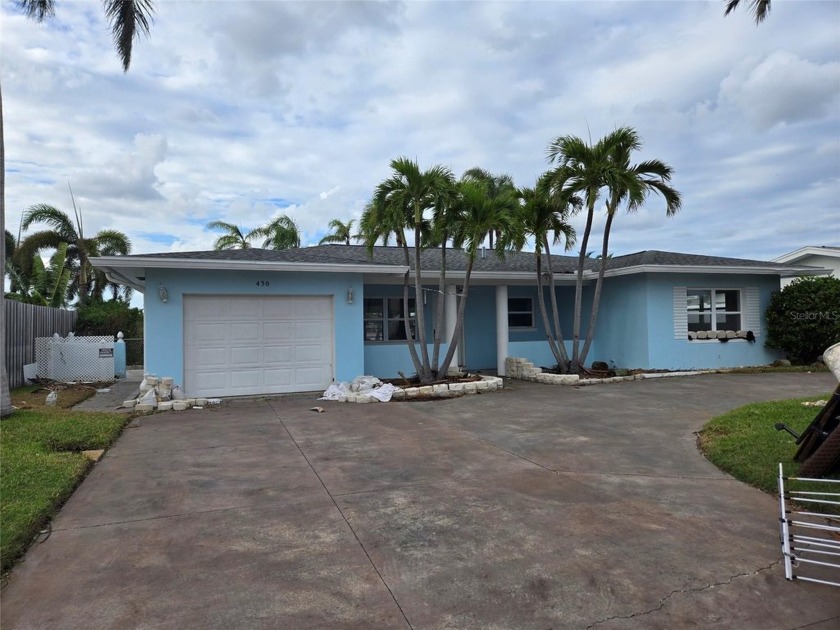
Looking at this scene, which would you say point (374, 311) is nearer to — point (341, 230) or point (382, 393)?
point (382, 393)

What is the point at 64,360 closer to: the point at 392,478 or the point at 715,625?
the point at 392,478

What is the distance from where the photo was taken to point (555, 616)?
9.21ft

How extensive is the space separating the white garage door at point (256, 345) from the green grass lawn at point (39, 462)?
7.80 feet

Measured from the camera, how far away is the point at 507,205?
11.1 metres

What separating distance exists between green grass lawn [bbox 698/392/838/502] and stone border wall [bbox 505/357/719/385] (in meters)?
4.64

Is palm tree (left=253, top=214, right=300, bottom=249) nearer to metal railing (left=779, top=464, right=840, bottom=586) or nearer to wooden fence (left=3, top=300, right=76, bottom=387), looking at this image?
wooden fence (left=3, top=300, right=76, bottom=387)

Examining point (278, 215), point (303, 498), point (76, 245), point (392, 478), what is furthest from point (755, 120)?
point (76, 245)

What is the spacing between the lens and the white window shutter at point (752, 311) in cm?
1533

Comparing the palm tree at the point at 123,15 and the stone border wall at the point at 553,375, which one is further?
the stone border wall at the point at 553,375

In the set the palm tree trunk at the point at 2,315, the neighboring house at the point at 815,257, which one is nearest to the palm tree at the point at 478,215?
the palm tree trunk at the point at 2,315

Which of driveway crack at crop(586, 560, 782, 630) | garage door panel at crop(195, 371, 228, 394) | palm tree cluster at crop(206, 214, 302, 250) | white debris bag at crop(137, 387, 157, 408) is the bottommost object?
driveway crack at crop(586, 560, 782, 630)

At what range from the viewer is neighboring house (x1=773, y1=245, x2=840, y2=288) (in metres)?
22.4

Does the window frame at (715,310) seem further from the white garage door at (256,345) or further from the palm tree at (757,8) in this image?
the white garage door at (256,345)

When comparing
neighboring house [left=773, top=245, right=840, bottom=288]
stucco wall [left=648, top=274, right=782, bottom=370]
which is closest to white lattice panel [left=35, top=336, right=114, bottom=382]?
stucco wall [left=648, top=274, right=782, bottom=370]
